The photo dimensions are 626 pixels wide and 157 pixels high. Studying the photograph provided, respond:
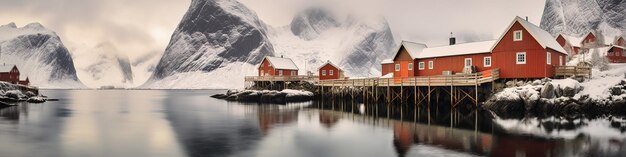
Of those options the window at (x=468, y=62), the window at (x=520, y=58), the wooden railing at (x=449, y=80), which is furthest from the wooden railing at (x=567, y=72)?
the window at (x=468, y=62)

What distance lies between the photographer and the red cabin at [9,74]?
89.1 m

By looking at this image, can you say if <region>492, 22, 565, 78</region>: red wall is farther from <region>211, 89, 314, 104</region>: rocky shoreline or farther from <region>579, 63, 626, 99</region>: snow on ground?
<region>211, 89, 314, 104</region>: rocky shoreline

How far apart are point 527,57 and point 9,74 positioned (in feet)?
316

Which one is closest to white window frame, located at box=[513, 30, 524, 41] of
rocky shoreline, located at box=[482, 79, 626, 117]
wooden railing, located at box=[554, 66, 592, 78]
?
wooden railing, located at box=[554, 66, 592, 78]

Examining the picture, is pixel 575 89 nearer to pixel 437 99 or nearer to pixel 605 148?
pixel 437 99

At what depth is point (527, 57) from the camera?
121 ft

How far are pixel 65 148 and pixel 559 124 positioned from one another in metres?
27.5

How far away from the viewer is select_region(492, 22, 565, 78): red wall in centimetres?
3644

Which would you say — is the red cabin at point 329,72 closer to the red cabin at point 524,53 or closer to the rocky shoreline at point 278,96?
the rocky shoreline at point 278,96

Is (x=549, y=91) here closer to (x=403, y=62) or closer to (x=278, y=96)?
(x=403, y=62)

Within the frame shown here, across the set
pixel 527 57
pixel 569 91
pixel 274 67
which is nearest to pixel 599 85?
pixel 569 91

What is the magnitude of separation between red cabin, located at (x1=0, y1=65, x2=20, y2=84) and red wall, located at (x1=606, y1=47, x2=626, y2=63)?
106172 millimetres

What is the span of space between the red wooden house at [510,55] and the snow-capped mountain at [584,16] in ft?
247

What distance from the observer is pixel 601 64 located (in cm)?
4628
